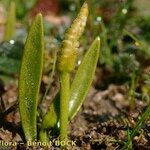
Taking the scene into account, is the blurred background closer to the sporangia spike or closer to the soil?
the soil

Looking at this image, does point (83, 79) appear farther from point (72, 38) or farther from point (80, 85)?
point (72, 38)

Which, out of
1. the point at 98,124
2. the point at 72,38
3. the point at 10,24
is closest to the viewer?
the point at 72,38

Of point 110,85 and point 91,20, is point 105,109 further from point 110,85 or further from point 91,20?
point 91,20

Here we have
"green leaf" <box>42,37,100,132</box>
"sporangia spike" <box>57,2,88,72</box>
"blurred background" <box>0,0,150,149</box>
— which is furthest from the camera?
"blurred background" <box>0,0,150,149</box>

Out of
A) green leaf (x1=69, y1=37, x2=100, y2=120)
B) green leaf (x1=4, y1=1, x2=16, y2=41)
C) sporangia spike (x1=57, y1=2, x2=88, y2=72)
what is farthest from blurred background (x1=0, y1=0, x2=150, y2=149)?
sporangia spike (x1=57, y1=2, x2=88, y2=72)

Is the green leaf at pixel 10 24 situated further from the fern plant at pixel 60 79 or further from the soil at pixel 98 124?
the fern plant at pixel 60 79

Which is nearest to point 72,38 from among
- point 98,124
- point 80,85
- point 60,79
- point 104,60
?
point 60,79

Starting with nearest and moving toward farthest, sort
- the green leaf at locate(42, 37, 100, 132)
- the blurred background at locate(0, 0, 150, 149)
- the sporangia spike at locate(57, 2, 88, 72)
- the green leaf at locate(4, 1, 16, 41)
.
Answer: the sporangia spike at locate(57, 2, 88, 72)
the green leaf at locate(42, 37, 100, 132)
the blurred background at locate(0, 0, 150, 149)
the green leaf at locate(4, 1, 16, 41)

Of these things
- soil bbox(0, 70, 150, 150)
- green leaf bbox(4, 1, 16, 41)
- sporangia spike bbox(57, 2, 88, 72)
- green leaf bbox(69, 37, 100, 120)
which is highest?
green leaf bbox(4, 1, 16, 41)
